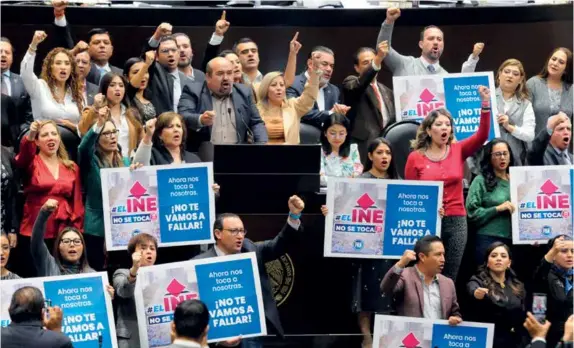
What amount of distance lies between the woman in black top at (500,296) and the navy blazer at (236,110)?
1922 millimetres

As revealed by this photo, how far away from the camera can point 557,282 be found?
12156 mm

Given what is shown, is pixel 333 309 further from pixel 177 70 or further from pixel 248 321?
pixel 177 70

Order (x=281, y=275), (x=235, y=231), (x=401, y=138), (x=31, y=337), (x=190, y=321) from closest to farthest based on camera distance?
(x=190, y=321)
(x=31, y=337)
(x=235, y=231)
(x=281, y=275)
(x=401, y=138)

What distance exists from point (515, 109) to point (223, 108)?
237 centimetres

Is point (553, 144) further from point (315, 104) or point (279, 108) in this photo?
point (279, 108)

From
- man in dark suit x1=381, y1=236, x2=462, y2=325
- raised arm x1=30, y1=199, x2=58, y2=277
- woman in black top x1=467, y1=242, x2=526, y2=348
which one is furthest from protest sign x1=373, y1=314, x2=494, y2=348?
raised arm x1=30, y1=199, x2=58, y2=277

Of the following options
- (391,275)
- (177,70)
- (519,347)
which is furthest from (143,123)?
(519,347)

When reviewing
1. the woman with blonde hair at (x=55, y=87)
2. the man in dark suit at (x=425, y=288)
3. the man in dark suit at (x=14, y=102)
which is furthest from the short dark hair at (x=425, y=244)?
the man in dark suit at (x=14, y=102)

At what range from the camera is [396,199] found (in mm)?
12117

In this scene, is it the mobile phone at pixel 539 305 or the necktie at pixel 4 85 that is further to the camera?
the necktie at pixel 4 85

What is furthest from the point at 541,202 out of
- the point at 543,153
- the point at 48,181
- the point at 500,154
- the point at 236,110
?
the point at 48,181

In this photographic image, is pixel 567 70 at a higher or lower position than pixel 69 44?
lower

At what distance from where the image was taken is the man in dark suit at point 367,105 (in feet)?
43.2

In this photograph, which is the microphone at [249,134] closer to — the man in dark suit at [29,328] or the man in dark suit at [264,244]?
the man in dark suit at [264,244]
